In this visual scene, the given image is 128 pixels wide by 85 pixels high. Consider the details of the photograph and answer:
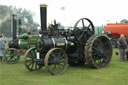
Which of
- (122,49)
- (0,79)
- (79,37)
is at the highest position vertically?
(79,37)

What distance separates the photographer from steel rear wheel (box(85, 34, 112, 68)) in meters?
7.28

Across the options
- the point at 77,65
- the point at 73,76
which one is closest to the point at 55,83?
the point at 73,76

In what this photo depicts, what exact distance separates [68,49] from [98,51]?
1.17 metres

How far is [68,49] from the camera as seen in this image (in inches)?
299

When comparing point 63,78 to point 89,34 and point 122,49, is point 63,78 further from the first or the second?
point 122,49

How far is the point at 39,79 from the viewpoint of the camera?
19.3ft

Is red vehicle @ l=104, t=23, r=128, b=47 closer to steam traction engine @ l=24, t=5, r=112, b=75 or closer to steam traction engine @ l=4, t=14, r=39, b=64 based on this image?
steam traction engine @ l=24, t=5, r=112, b=75

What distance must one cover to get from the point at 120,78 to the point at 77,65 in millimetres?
2759

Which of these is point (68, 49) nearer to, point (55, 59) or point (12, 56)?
point (55, 59)

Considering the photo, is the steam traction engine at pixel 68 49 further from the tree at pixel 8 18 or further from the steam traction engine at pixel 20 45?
the tree at pixel 8 18

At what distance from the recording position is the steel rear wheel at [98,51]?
728cm

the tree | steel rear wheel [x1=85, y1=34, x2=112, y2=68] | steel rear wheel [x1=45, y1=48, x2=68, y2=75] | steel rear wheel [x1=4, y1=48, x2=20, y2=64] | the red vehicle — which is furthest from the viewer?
the tree

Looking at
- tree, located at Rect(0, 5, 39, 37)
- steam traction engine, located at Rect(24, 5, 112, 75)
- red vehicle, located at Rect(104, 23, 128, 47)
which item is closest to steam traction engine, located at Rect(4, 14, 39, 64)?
steam traction engine, located at Rect(24, 5, 112, 75)

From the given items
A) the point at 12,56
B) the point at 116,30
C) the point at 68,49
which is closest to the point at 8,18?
the point at 116,30
